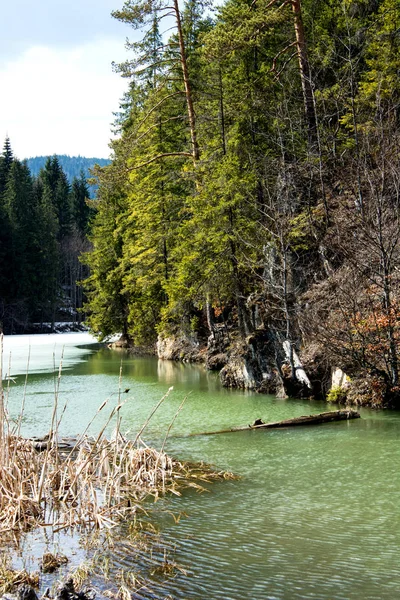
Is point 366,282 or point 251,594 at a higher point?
Answer: point 366,282

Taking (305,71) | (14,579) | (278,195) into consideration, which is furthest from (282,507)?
(305,71)

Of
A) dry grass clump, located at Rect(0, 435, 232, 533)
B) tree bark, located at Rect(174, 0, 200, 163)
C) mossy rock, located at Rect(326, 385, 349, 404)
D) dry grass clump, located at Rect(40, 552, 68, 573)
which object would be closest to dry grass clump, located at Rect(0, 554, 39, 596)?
dry grass clump, located at Rect(40, 552, 68, 573)

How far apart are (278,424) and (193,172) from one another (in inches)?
459

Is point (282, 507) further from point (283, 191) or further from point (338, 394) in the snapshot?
point (283, 191)

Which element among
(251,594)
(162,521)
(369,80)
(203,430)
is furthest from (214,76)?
(251,594)

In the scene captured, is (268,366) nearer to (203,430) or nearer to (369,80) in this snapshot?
(203,430)

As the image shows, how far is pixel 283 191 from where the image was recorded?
17328mm

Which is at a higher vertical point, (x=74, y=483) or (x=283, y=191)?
(x=283, y=191)

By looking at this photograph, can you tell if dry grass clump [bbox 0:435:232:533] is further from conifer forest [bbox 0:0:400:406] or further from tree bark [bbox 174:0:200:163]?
tree bark [bbox 174:0:200:163]

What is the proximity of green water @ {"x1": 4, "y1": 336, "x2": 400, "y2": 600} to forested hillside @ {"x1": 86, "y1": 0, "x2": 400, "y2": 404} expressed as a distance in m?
2.23

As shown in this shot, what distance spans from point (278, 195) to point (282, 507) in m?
10.6

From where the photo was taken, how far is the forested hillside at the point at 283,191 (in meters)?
13.1

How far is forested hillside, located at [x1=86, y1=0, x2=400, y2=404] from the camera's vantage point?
1309 centimetres

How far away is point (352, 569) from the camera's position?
4812 millimetres
